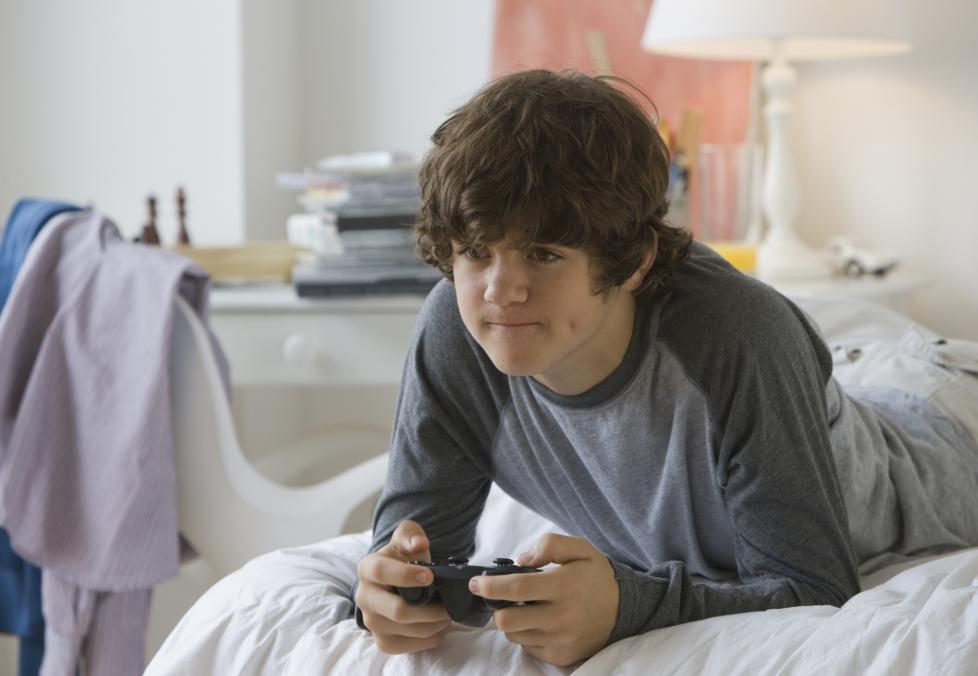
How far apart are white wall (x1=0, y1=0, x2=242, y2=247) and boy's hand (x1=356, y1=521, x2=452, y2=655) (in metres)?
1.48

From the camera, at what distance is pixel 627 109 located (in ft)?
2.85

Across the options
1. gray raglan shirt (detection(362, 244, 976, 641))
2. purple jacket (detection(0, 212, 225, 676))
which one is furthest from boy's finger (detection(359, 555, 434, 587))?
purple jacket (detection(0, 212, 225, 676))

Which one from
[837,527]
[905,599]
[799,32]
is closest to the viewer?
[905,599]

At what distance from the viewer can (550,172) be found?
2.70ft

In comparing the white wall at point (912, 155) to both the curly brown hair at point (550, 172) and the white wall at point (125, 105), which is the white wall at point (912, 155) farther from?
the curly brown hair at point (550, 172)

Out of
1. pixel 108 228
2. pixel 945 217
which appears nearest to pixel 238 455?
pixel 108 228

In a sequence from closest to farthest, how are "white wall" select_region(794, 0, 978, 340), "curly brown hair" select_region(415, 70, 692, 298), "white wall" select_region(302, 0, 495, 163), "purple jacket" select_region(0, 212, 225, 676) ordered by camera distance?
"curly brown hair" select_region(415, 70, 692, 298) < "purple jacket" select_region(0, 212, 225, 676) < "white wall" select_region(794, 0, 978, 340) < "white wall" select_region(302, 0, 495, 163)

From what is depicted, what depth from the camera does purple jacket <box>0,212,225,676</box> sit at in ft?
4.61

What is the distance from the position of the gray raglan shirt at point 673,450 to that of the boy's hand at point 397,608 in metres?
0.13

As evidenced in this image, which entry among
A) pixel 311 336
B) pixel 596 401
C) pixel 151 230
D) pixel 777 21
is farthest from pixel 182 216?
pixel 596 401

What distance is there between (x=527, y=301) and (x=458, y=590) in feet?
0.66

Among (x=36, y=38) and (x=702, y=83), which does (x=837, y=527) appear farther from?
(x=36, y=38)

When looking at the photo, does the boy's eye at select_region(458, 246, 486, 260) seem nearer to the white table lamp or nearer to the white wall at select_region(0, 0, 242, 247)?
the white table lamp

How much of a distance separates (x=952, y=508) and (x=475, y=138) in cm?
60
